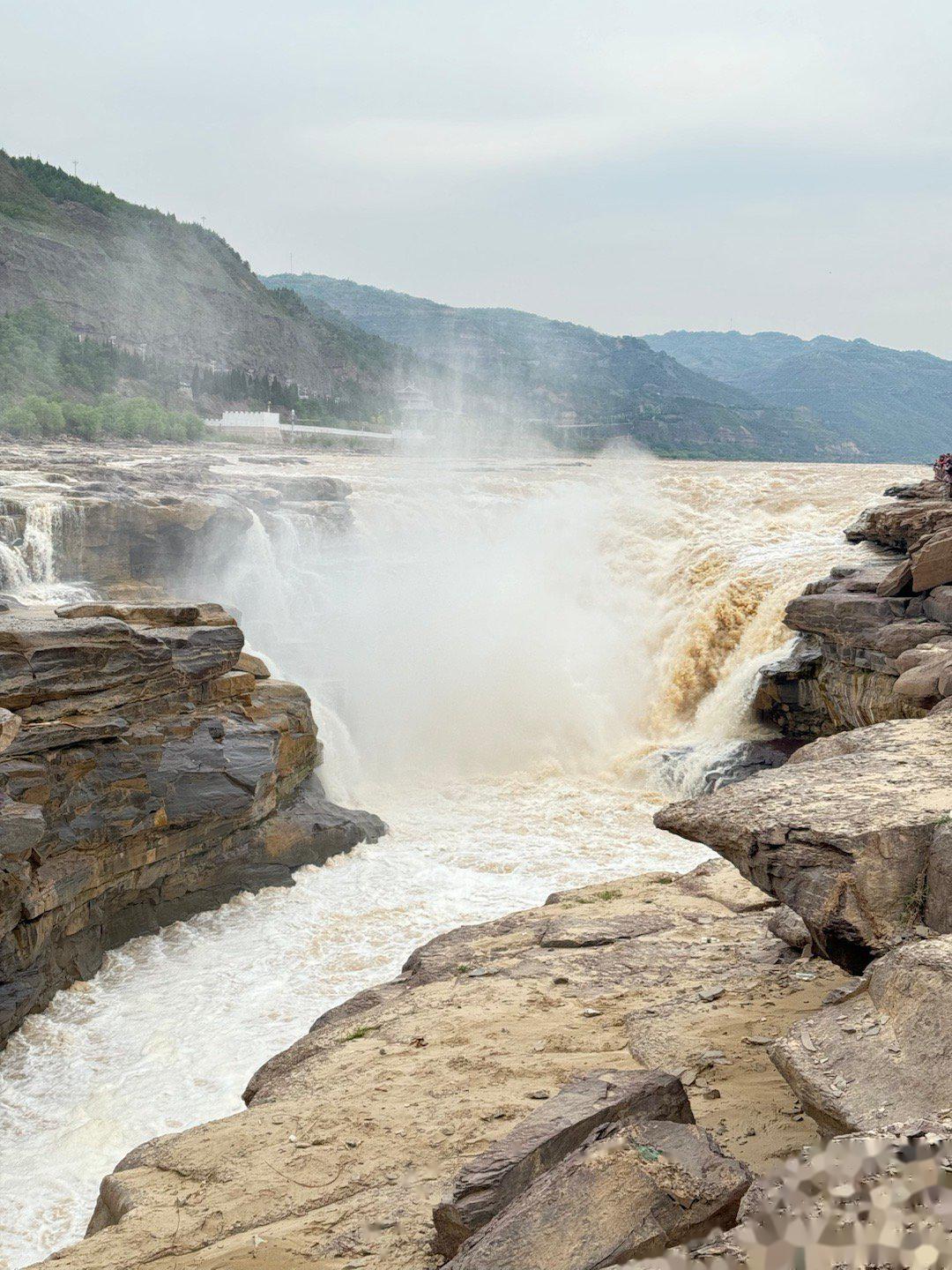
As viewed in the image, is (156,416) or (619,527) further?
(156,416)

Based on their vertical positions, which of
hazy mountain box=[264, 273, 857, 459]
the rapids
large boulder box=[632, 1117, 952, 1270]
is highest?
hazy mountain box=[264, 273, 857, 459]

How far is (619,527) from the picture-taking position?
72.7 feet

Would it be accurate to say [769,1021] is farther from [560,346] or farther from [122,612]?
[560,346]

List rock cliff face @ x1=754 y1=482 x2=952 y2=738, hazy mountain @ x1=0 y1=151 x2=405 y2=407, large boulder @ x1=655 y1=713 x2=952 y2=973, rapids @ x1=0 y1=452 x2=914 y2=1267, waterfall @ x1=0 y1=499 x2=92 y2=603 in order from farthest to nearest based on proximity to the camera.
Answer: hazy mountain @ x1=0 y1=151 x2=405 y2=407 < waterfall @ x1=0 y1=499 x2=92 y2=603 < rock cliff face @ x1=754 y1=482 x2=952 y2=738 < rapids @ x1=0 y1=452 x2=914 y2=1267 < large boulder @ x1=655 y1=713 x2=952 y2=973

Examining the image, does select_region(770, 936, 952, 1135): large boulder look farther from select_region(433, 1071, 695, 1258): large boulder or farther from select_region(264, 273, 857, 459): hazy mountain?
select_region(264, 273, 857, 459): hazy mountain

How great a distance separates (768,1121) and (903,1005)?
75 cm

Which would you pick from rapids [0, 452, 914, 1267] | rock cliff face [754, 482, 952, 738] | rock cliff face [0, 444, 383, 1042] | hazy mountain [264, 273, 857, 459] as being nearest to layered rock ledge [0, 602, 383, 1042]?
rock cliff face [0, 444, 383, 1042]

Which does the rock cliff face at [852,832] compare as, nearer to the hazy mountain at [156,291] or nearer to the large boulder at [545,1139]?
the large boulder at [545,1139]

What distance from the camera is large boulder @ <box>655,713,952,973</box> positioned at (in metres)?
4.14

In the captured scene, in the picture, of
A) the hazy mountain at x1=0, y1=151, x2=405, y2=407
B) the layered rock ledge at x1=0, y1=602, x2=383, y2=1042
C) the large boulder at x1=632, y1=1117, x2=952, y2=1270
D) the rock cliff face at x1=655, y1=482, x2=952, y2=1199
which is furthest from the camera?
the hazy mountain at x1=0, y1=151, x2=405, y2=407

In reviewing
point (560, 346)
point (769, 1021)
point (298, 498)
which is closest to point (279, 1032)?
point (769, 1021)

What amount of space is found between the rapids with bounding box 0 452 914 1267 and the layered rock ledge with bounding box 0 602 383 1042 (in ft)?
1.28

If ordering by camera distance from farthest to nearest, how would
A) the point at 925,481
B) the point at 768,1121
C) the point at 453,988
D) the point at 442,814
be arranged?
the point at 925,481
the point at 442,814
the point at 453,988
the point at 768,1121

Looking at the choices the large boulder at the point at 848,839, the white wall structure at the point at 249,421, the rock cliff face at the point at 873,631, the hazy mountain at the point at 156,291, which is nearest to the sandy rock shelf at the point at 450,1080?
the large boulder at the point at 848,839
